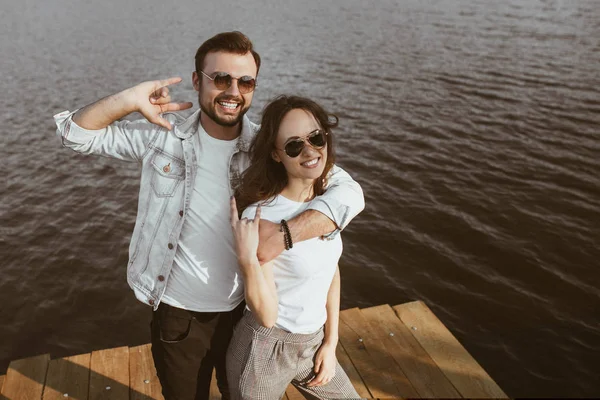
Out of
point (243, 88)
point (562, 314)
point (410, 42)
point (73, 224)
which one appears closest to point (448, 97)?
point (410, 42)

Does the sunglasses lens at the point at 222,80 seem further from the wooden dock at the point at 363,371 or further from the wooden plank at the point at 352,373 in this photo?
the wooden plank at the point at 352,373

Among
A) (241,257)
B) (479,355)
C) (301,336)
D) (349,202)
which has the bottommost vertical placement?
(479,355)

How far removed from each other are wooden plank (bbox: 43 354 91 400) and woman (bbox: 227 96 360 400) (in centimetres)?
230

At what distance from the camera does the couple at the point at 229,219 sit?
2588mm

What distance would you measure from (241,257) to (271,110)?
2.74 feet

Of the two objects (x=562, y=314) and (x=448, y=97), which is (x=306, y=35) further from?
(x=562, y=314)

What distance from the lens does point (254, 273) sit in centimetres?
234

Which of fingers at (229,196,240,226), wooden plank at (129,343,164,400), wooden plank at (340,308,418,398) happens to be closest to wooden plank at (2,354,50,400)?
wooden plank at (129,343,164,400)

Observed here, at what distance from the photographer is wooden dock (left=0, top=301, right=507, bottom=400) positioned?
423 centimetres

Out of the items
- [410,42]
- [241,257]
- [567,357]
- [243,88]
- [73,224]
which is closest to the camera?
[241,257]

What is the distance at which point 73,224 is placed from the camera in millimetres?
9805

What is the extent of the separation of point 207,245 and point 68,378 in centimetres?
264

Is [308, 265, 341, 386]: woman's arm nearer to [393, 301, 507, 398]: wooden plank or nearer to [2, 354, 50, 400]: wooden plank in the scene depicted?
[393, 301, 507, 398]: wooden plank

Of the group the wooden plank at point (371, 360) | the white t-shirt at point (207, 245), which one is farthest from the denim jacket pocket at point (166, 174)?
the wooden plank at point (371, 360)
